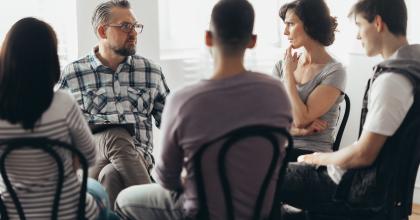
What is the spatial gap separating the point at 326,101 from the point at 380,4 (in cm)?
54

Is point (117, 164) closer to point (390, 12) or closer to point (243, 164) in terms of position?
point (243, 164)

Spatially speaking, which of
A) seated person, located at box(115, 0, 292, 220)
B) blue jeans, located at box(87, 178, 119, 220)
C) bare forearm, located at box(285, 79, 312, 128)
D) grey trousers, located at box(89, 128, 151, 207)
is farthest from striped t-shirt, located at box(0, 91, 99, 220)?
bare forearm, located at box(285, 79, 312, 128)

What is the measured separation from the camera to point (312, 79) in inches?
94.3

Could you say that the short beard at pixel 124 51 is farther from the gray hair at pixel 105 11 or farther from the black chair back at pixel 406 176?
the black chair back at pixel 406 176

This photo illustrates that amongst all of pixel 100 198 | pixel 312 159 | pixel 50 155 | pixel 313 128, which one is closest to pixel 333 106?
pixel 313 128

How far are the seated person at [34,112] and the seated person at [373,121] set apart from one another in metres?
0.88

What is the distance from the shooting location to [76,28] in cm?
309

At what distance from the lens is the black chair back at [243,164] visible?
5.00 feet

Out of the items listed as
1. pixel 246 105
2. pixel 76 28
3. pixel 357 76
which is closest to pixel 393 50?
pixel 246 105

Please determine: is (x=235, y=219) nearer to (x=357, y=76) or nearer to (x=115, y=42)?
(x=115, y=42)

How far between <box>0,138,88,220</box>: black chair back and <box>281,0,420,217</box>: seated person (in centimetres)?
81

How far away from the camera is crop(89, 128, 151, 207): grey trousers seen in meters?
2.40

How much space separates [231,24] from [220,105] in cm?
24

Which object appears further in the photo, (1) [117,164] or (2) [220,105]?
(1) [117,164]
